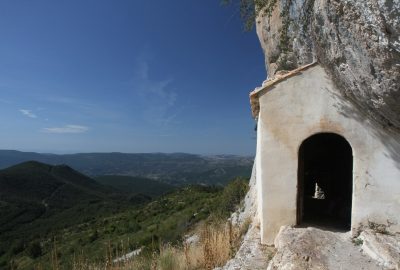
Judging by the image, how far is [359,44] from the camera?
5289 millimetres

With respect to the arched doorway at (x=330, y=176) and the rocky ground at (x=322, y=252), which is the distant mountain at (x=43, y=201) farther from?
the rocky ground at (x=322, y=252)

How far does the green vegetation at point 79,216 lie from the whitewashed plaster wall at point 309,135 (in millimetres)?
2753

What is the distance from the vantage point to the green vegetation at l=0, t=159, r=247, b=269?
72.1 feet

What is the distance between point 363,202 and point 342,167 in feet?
14.6

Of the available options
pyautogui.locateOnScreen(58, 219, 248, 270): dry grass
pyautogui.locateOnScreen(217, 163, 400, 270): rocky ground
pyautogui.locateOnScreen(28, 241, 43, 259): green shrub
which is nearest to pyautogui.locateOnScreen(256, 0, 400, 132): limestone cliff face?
pyautogui.locateOnScreen(217, 163, 400, 270): rocky ground

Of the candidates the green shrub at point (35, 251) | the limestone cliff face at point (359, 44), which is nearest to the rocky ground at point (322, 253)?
the limestone cliff face at point (359, 44)

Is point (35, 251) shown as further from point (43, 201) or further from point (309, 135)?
point (43, 201)

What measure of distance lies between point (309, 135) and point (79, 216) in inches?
2701

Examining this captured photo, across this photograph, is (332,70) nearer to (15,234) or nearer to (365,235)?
(365,235)

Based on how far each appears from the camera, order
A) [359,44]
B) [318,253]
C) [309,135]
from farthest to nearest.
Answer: [309,135], [318,253], [359,44]

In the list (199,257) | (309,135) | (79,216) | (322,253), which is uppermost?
(309,135)

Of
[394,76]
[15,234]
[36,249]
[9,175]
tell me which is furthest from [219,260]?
[9,175]

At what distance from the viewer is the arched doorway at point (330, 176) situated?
9731 mm

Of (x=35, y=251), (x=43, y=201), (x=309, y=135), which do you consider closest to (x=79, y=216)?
(x=43, y=201)
